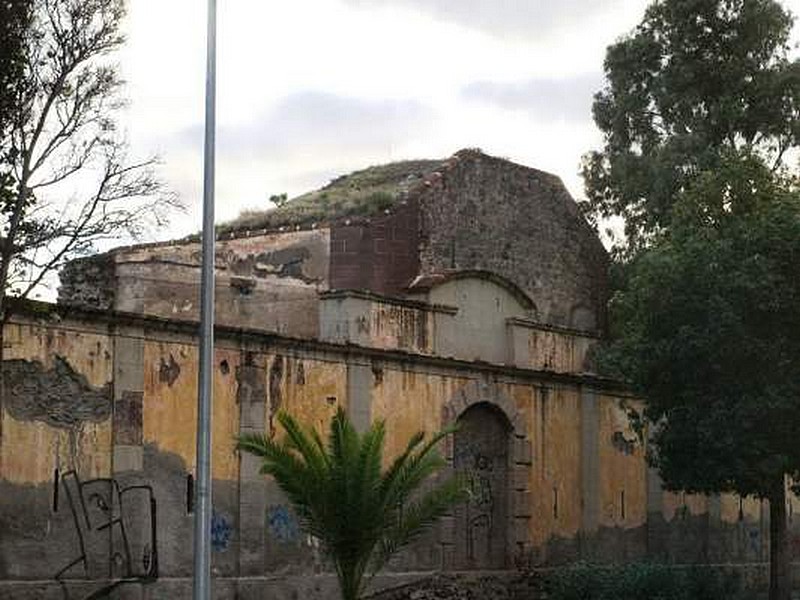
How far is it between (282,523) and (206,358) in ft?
22.3

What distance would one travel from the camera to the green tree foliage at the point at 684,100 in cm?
3691

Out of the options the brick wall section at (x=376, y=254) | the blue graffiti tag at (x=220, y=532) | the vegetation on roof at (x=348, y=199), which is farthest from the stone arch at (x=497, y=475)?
the vegetation on roof at (x=348, y=199)

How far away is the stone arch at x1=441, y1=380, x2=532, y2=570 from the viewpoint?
2544 cm

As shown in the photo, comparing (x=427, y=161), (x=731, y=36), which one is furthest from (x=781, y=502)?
(x=731, y=36)

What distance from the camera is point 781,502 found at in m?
24.3

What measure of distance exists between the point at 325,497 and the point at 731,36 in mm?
23549

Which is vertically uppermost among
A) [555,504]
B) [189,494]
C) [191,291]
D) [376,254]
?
[376,254]

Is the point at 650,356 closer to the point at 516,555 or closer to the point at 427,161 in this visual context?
the point at 516,555

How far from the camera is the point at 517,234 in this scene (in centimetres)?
3275

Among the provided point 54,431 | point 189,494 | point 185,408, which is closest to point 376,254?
point 185,408

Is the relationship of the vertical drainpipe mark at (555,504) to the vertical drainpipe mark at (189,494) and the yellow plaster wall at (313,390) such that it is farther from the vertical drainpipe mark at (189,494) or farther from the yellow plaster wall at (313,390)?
the vertical drainpipe mark at (189,494)

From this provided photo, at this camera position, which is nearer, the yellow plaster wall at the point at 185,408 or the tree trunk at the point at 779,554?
the yellow plaster wall at the point at 185,408

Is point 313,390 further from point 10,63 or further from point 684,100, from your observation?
point 684,100

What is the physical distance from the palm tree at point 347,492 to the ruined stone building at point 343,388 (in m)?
2.13
